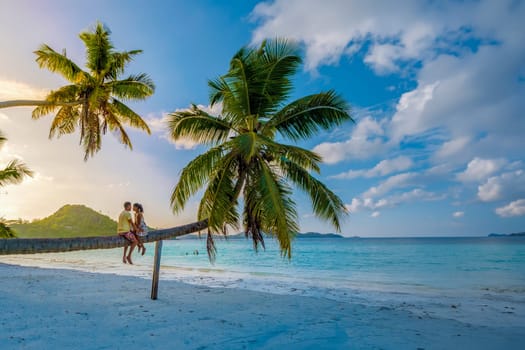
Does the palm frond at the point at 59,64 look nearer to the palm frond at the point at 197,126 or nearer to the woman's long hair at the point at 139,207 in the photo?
the palm frond at the point at 197,126

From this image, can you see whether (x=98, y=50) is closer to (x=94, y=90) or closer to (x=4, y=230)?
(x=94, y=90)

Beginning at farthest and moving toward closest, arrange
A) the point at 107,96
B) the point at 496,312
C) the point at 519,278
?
the point at 519,278, the point at 107,96, the point at 496,312

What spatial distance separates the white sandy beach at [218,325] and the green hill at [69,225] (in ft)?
223

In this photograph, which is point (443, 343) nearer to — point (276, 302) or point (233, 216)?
point (276, 302)

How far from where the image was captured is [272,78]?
859 centimetres

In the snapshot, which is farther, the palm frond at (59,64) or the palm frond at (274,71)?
the palm frond at (59,64)

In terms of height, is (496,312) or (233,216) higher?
(233,216)

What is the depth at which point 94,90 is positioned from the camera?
11.8m

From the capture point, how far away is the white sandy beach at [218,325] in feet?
16.7

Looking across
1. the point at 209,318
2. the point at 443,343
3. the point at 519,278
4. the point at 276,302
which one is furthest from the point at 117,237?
the point at 519,278

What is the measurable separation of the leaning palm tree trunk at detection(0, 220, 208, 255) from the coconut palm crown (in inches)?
267

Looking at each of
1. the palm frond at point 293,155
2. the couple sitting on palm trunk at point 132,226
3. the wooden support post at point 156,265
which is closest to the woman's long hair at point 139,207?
the couple sitting on palm trunk at point 132,226

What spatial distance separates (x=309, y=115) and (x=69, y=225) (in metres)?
91.3

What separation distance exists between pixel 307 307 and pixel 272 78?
6.28 m
